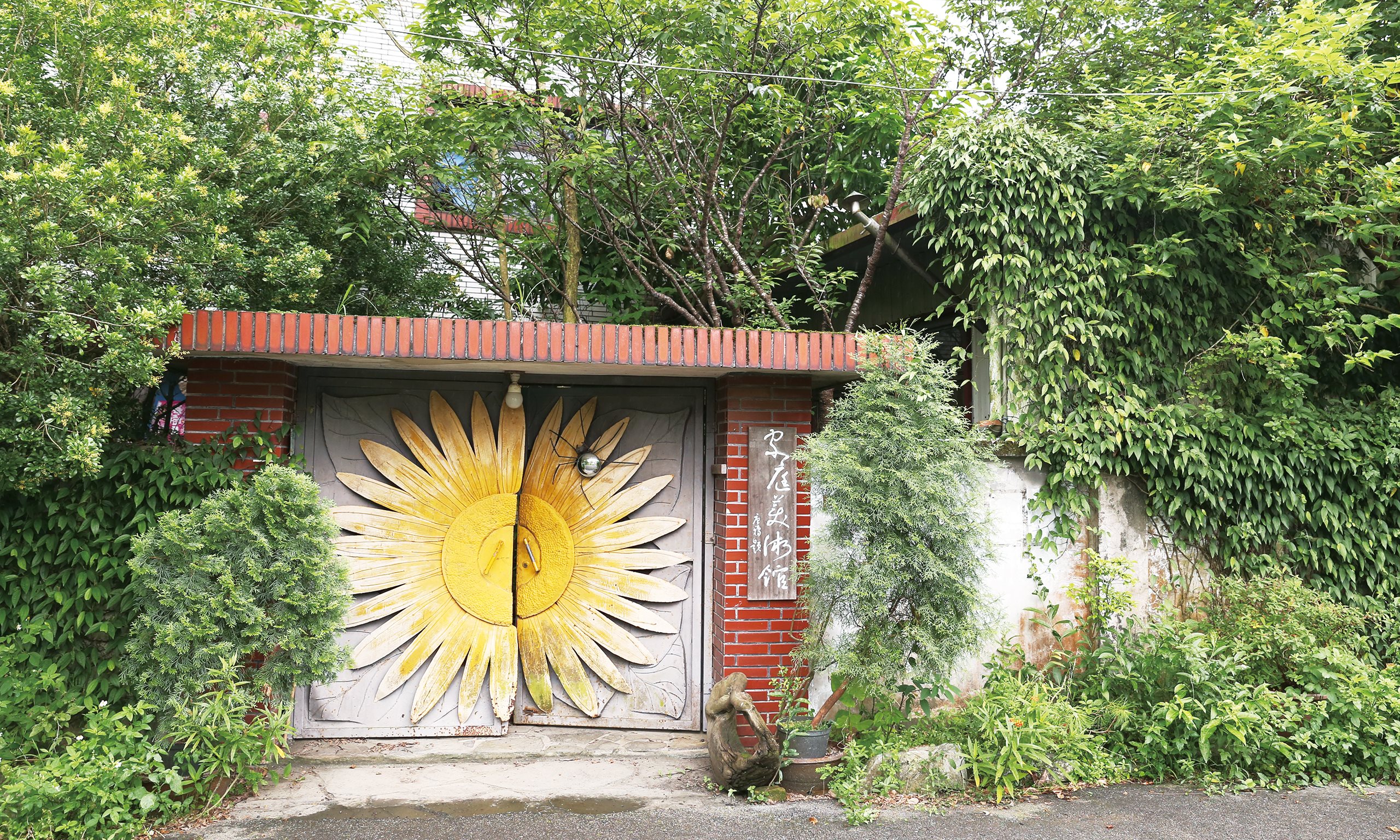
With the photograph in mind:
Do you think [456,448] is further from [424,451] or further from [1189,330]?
[1189,330]

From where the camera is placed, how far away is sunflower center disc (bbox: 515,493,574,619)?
5.68 m

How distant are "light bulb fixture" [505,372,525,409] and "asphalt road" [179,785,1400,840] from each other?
2.37 m

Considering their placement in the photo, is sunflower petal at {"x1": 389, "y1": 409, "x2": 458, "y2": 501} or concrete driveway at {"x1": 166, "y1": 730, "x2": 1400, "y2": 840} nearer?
concrete driveway at {"x1": 166, "y1": 730, "x2": 1400, "y2": 840}

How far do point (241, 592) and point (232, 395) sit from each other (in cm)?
137

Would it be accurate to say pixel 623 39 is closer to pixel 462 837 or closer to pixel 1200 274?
pixel 1200 274

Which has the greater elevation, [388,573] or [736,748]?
[388,573]

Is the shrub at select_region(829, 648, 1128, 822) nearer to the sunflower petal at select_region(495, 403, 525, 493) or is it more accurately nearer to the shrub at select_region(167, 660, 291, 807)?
the sunflower petal at select_region(495, 403, 525, 493)

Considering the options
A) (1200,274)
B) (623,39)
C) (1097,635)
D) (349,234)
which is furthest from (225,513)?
(1200,274)

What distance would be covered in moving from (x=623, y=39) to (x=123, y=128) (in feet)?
10.3

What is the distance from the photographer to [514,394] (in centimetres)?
543

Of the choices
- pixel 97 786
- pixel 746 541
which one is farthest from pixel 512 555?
pixel 97 786

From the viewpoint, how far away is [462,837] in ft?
12.8

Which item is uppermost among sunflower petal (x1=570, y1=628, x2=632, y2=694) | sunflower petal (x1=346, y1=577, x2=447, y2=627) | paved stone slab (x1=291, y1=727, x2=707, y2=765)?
sunflower petal (x1=346, y1=577, x2=447, y2=627)

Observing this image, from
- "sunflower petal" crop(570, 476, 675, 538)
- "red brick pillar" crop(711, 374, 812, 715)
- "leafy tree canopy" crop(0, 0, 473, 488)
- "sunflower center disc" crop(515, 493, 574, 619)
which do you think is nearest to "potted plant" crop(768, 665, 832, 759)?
"red brick pillar" crop(711, 374, 812, 715)
